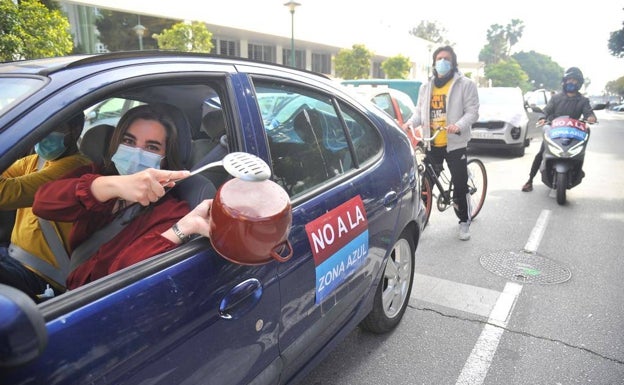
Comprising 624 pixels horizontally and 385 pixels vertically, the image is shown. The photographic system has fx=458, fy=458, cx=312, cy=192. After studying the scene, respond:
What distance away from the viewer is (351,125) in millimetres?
2516

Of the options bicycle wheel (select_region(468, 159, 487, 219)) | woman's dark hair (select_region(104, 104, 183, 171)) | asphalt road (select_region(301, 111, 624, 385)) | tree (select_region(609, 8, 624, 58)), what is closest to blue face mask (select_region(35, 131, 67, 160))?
woman's dark hair (select_region(104, 104, 183, 171))

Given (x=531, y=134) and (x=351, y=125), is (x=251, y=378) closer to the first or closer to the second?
(x=351, y=125)

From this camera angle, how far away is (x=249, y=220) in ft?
3.92

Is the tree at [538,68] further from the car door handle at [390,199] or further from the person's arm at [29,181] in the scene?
the person's arm at [29,181]

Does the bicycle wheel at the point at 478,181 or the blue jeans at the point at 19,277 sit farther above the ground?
the blue jeans at the point at 19,277

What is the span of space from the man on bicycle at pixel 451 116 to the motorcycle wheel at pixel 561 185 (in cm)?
218

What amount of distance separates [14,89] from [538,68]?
138 meters

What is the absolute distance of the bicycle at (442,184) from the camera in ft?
15.8

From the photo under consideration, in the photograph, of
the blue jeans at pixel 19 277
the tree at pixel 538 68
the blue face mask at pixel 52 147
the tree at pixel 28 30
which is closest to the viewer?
the blue jeans at pixel 19 277

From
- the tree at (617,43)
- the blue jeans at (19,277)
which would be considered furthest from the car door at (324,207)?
the tree at (617,43)

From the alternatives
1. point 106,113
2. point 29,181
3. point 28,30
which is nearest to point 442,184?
point 106,113

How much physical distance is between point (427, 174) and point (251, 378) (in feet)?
11.9

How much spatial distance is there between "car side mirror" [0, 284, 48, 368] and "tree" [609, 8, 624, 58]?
A: 154 ft

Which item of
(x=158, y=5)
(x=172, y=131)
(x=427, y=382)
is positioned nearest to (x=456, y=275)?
(x=427, y=382)
